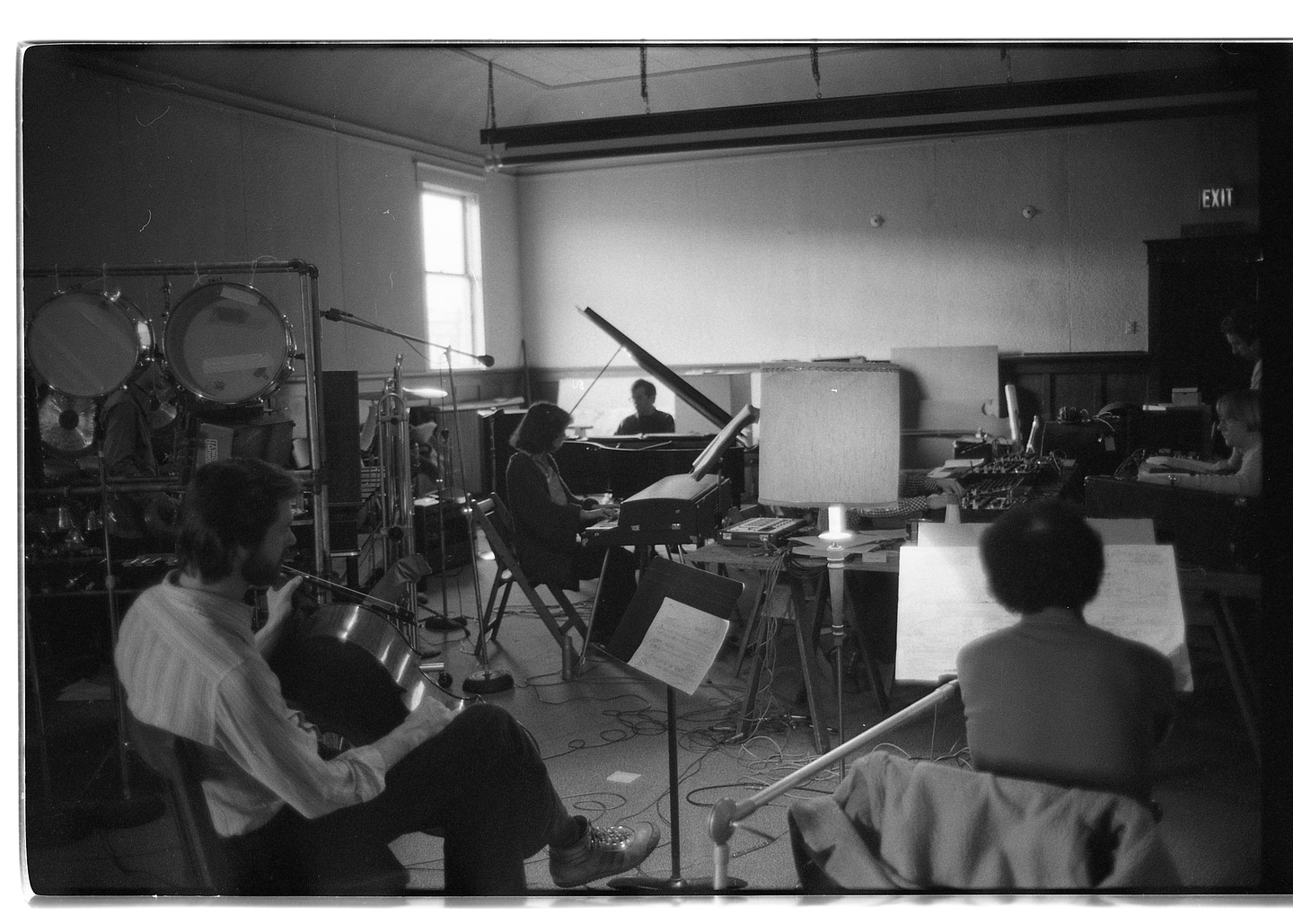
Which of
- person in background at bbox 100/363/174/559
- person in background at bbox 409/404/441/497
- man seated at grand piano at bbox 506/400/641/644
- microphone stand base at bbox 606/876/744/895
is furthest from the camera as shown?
person in background at bbox 409/404/441/497

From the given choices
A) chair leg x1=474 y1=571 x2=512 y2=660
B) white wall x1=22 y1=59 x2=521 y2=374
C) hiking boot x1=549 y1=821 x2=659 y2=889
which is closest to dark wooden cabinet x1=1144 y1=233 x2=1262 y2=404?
hiking boot x1=549 y1=821 x2=659 y2=889

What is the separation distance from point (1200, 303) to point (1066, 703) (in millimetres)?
1429

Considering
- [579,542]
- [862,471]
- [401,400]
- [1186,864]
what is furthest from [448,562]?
[1186,864]

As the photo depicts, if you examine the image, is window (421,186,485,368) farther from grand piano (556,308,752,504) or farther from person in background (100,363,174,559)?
person in background (100,363,174,559)

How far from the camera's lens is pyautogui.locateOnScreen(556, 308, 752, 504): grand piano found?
5340mm

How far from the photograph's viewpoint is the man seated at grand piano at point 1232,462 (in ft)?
8.53

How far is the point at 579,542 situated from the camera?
4922mm

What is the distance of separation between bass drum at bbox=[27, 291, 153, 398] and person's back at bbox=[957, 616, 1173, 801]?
8.06 ft

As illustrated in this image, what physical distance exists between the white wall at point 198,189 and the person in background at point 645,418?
2327 mm

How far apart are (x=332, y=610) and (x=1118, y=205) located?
3264mm

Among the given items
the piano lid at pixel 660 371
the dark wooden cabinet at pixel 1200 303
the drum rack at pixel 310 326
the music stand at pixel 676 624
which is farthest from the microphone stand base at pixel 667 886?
the piano lid at pixel 660 371
